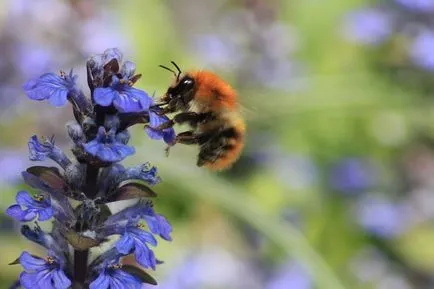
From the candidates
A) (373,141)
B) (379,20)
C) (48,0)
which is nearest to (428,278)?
(373,141)

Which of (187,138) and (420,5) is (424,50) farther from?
(187,138)

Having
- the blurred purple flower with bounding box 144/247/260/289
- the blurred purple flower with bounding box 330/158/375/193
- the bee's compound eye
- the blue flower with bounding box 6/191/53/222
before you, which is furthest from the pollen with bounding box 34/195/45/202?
the blurred purple flower with bounding box 330/158/375/193

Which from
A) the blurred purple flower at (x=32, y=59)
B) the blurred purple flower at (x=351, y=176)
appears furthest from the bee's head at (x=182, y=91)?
the blurred purple flower at (x=351, y=176)

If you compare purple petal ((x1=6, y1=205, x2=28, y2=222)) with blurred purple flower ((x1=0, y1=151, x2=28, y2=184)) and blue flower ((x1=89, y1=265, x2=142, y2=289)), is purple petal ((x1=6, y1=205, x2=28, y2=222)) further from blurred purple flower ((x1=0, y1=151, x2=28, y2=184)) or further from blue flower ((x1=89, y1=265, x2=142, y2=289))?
blurred purple flower ((x1=0, y1=151, x2=28, y2=184))

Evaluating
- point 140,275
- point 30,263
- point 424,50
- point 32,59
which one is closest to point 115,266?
point 140,275

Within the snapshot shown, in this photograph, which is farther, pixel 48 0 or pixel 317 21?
pixel 317 21

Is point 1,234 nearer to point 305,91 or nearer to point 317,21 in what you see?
point 305,91

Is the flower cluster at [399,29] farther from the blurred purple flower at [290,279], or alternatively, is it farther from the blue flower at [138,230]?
the blue flower at [138,230]
